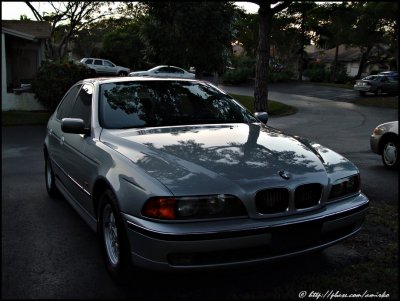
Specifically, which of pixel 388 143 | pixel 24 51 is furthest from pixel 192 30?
pixel 24 51

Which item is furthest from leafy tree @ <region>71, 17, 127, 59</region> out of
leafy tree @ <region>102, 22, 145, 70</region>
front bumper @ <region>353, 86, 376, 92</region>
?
front bumper @ <region>353, 86, 376, 92</region>

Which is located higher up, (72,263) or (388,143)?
(388,143)

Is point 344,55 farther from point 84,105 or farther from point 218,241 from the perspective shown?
point 218,241

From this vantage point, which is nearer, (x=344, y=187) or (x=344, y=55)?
(x=344, y=187)

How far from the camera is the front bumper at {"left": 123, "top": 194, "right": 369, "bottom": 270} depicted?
9.65 ft

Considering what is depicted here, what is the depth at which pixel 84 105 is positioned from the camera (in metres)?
4.74

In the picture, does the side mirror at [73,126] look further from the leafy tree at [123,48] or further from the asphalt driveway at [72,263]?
the leafy tree at [123,48]

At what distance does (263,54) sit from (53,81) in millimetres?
8415

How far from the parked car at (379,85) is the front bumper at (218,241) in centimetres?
2854

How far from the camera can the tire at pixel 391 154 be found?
7.79 metres

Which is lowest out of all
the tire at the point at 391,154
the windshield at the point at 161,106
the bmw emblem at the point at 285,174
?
the tire at the point at 391,154

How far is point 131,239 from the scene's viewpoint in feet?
10.3

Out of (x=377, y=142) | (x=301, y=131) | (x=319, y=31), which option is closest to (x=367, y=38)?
(x=319, y=31)

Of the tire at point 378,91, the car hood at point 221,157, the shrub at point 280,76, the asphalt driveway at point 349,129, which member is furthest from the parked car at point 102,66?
the car hood at point 221,157
